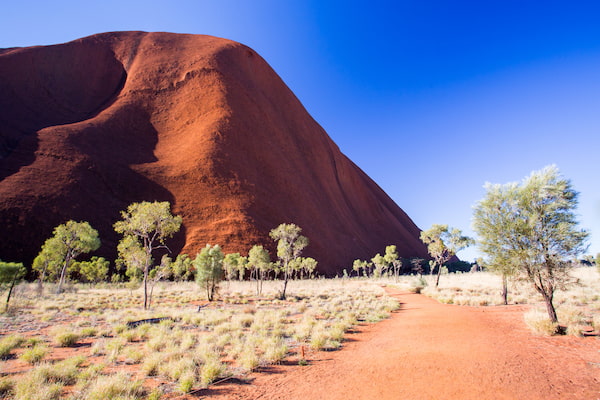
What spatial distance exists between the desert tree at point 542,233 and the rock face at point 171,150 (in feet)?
133

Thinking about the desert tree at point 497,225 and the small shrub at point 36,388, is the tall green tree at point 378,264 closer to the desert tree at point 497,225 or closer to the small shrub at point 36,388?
the desert tree at point 497,225

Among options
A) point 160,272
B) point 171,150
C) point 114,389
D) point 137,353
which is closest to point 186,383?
point 114,389

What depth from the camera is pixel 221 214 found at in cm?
5241

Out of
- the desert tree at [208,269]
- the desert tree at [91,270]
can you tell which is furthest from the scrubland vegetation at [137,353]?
the desert tree at [91,270]

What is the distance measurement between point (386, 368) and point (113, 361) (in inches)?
293

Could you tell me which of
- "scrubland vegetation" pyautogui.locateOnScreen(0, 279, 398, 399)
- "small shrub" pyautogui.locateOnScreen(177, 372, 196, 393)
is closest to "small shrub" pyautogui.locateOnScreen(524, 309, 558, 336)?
"scrubland vegetation" pyautogui.locateOnScreen(0, 279, 398, 399)

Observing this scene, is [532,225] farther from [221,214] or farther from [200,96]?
[200,96]

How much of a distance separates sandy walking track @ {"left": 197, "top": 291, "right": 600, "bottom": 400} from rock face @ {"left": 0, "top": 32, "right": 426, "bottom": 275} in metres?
40.5

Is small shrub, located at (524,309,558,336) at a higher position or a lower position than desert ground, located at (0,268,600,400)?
higher

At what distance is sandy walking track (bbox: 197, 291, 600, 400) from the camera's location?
5406mm

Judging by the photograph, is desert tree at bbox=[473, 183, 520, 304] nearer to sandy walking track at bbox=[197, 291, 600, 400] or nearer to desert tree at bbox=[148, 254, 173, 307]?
sandy walking track at bbox=[197, 291, 600, 400]

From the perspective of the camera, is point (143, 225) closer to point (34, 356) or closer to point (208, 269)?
point (208, 269)

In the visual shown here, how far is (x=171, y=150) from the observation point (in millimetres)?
61844

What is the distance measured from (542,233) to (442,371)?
823 centimetres
